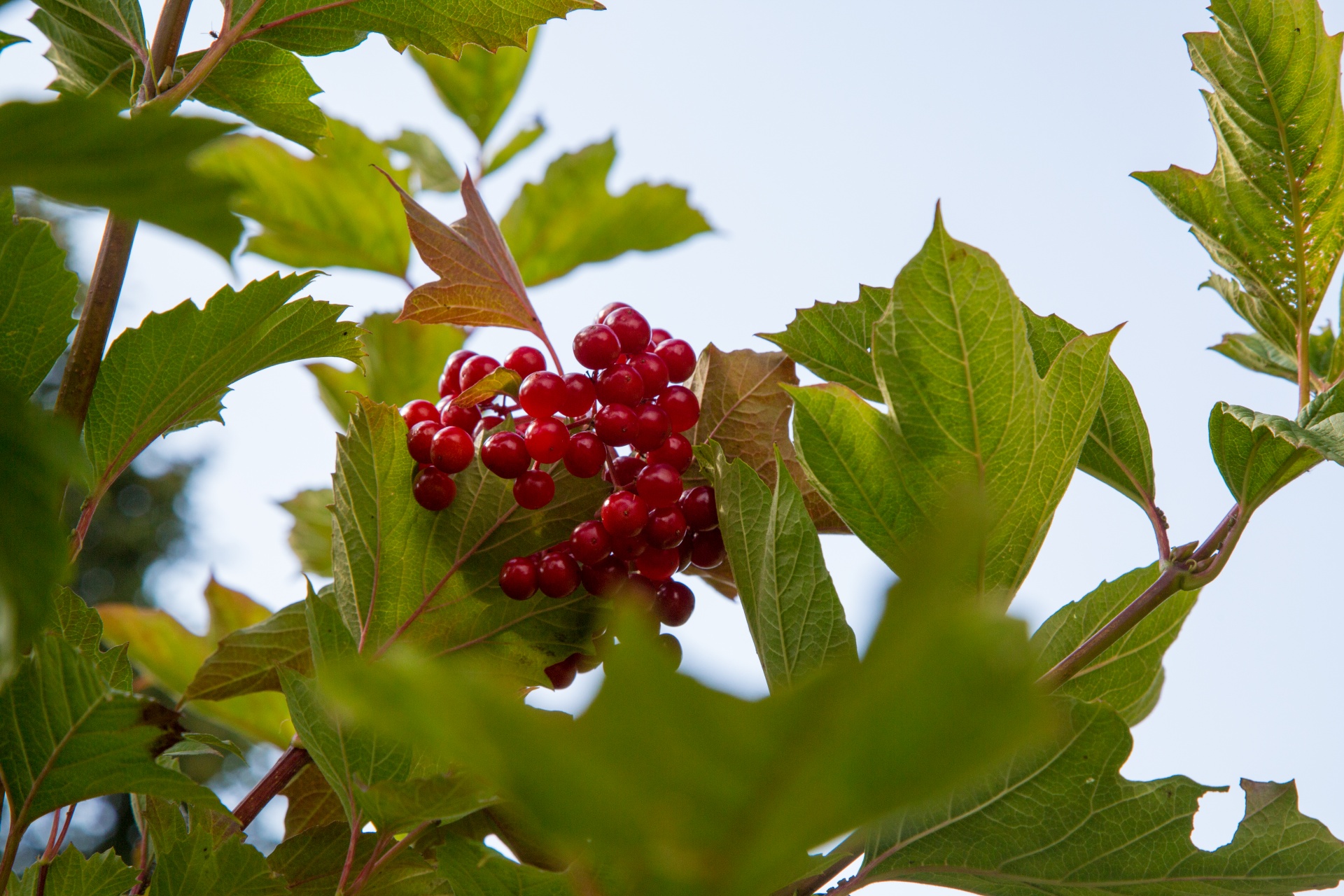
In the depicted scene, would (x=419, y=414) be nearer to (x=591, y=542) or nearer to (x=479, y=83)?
(x=591, y=542)

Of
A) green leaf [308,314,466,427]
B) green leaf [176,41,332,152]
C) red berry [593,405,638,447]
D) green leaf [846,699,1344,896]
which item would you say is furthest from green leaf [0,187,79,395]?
green leaf [308,314,466,427]

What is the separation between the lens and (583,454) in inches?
25.1

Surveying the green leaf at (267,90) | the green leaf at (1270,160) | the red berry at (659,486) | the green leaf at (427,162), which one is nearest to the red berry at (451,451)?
the red berry at (659,486)

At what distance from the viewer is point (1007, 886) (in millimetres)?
490

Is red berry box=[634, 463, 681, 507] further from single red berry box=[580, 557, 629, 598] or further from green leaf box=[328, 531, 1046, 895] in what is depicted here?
green leaf box=[328, 531, 1046, 895]

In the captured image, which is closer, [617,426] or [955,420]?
[955,420]

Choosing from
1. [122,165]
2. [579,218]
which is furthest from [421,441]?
[579,218]

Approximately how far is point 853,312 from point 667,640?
229mm

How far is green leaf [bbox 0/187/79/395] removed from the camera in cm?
50

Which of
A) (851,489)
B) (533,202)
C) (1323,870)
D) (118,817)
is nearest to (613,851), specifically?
(851,489)

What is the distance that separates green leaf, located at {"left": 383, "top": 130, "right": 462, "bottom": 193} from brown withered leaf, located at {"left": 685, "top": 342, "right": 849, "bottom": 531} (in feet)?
3.06

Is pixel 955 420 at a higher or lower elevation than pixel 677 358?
lower

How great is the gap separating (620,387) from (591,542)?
0.10 metres

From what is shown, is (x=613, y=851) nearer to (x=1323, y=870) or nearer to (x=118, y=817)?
(x=1323, y=870)
